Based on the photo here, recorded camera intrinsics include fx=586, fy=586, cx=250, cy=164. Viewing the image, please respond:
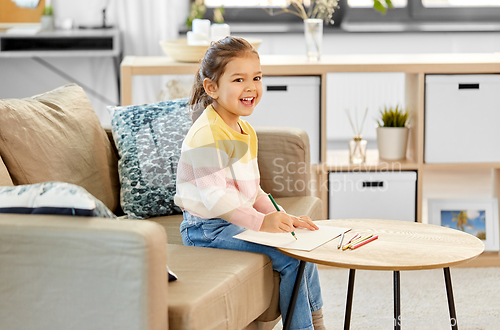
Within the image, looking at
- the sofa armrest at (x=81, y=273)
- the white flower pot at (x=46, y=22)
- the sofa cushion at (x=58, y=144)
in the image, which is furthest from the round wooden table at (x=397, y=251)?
the white flower pot at (x=46, y=22)

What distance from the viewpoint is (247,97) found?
1.43 metres

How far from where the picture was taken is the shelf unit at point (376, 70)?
2256 millimetres

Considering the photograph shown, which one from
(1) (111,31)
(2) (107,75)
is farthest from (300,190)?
(2) (107,75)

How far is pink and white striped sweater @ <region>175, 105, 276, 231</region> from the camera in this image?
137 cm

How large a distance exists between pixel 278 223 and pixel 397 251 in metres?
0.27

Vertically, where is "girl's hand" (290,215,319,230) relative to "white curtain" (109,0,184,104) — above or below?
below

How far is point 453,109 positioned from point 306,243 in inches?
51.4

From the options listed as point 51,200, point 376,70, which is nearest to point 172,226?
point 51,200

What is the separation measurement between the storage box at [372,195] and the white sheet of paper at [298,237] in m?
0.98

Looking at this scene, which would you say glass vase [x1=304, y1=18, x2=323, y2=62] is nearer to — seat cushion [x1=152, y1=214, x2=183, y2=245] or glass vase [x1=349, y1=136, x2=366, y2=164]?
glass vase [x1=349, y1=136, x2=366, y2=164]

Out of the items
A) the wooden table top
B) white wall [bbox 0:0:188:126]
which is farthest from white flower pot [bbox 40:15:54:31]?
the wooden table top

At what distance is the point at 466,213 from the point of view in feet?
7.86

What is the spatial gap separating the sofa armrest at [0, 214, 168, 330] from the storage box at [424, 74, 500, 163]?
1.59 meters

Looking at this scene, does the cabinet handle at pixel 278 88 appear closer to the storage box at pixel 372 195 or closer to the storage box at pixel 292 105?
the storage box at pixel 292 105
